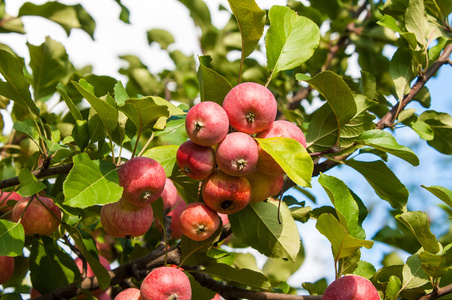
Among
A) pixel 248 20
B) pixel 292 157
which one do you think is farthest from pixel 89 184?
pixel 248 20

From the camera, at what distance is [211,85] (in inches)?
44.7

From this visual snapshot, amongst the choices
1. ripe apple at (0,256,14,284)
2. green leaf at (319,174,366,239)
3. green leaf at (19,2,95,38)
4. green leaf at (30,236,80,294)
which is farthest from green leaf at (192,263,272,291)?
green leaf at (19,2,95,38)

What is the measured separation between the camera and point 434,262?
1.06m

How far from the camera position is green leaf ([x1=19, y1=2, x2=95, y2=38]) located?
2.03 metres

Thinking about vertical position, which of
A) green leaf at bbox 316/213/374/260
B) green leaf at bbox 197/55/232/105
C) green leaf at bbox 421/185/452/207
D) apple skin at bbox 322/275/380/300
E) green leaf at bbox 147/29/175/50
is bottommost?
green leaf at bbox 147/29/175/50

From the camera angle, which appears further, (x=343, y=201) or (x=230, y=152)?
(x=343, y=201)

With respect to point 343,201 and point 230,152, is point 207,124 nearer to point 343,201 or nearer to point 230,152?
point 230,152

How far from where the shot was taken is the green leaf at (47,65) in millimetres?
1805

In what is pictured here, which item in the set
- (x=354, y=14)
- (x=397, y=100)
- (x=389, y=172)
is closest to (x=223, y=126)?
(x=389, y=172)

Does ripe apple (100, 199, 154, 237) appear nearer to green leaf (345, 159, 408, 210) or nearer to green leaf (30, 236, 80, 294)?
green leaf (30, 236, 80, 294)

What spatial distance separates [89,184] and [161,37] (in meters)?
2.16

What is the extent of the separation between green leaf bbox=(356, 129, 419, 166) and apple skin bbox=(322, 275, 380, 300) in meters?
0.32

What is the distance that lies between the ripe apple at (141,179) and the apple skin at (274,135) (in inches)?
9.1

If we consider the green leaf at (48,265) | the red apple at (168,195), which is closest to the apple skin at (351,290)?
the red apple at (168,195)
